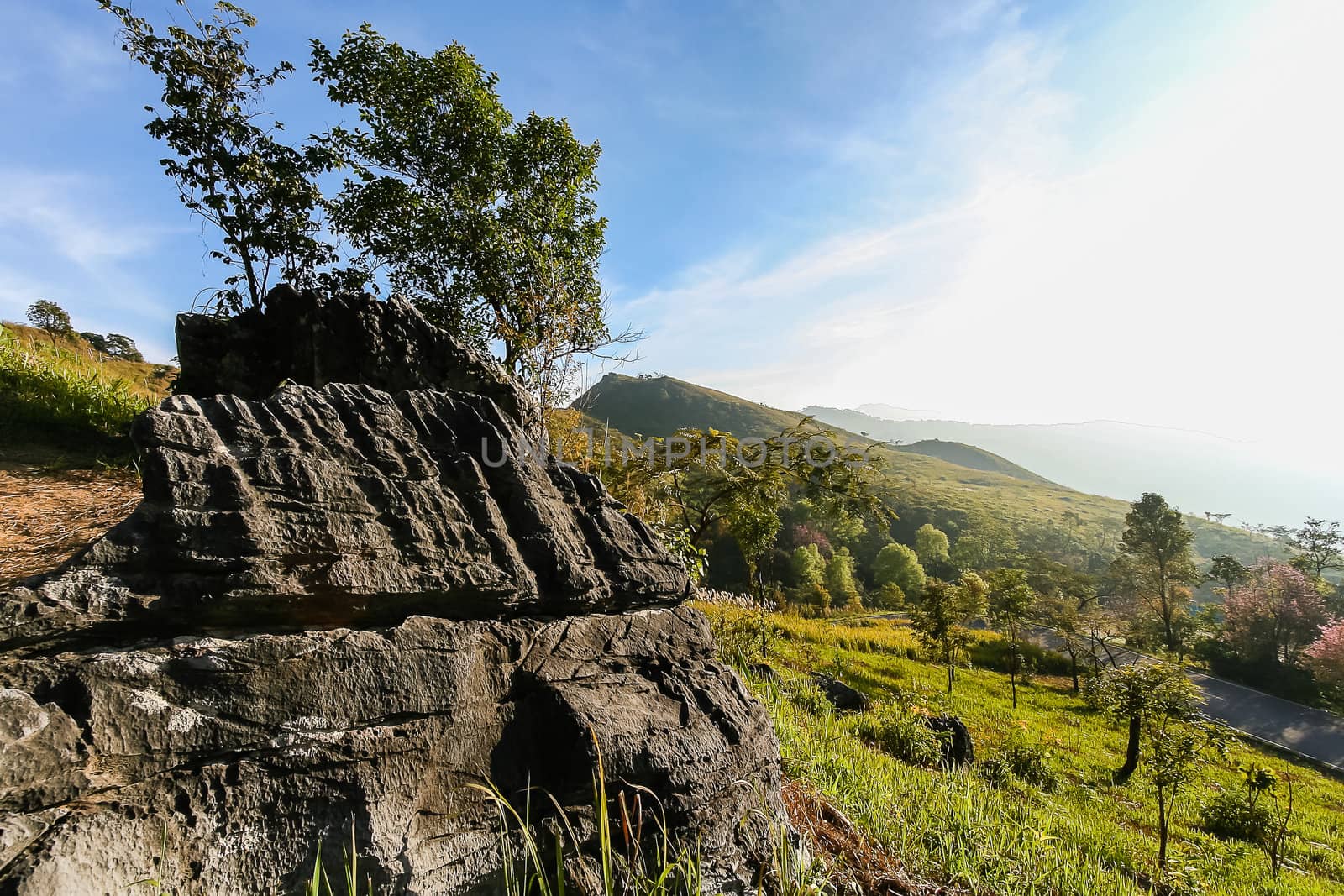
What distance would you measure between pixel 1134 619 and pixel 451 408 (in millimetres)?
49374

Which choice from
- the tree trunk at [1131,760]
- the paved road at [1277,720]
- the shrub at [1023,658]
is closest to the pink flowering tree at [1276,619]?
the paved road at [1277,720]

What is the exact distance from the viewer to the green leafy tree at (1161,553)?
120 feet

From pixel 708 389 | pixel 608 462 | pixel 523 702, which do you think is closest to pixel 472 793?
pixel 523 702

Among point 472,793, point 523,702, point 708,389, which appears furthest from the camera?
point 708,389

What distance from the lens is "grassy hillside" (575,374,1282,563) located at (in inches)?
3858

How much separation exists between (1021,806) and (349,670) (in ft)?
23.5

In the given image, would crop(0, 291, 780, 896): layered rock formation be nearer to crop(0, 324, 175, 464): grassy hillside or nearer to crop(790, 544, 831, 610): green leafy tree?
crop(0, 324, 175, 464): grassy hillside

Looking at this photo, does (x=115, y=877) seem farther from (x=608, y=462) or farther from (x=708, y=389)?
(x=708, y=389)

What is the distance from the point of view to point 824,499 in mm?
7137

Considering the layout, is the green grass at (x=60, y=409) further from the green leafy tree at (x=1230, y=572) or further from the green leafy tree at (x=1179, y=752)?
the green leafy tree at (x=1230, y=572)

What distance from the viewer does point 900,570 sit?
59.7 metres

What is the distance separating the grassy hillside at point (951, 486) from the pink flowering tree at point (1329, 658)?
2535 inches

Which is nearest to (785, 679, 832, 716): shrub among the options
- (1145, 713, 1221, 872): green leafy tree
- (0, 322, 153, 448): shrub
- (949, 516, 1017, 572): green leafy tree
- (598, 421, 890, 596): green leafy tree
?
(598, 421, 890, 596): green leafy tree

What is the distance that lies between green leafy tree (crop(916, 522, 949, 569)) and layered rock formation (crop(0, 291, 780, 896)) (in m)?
74.6
